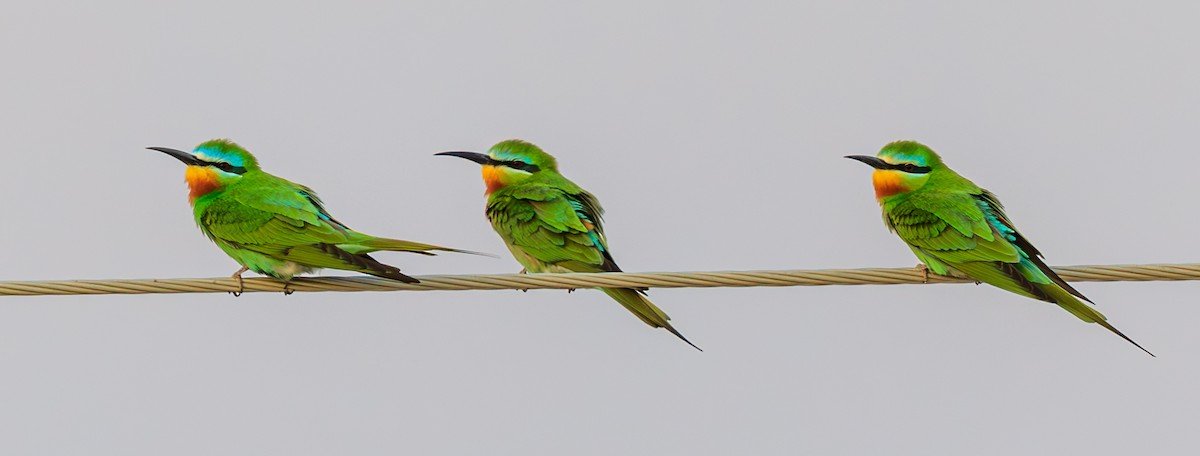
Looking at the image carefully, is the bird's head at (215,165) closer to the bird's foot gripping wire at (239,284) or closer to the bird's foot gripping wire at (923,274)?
the bird's foot gripping wire at (239,284)

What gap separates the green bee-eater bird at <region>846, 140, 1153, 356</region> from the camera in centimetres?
513

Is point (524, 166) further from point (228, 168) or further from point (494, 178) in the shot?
point (228, 168)

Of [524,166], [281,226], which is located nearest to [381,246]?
[281,226]

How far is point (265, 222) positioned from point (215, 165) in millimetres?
551

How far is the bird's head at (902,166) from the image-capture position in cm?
613

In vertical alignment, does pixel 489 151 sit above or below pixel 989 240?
above

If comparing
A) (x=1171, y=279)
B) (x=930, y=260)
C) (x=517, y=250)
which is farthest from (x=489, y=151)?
(x=1171, y=279)

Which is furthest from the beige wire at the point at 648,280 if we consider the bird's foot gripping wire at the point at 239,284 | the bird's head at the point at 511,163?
the bird's head at the point at 511,163

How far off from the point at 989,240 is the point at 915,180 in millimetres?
A: 777

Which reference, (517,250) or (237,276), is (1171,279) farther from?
(237,276)

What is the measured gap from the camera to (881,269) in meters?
4.33

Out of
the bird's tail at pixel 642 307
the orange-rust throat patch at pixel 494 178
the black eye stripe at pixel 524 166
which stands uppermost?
A: the black eye stripe at pixel 524 166

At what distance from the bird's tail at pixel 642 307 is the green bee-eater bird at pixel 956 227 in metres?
1.03

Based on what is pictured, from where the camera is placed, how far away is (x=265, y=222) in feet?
18.1
